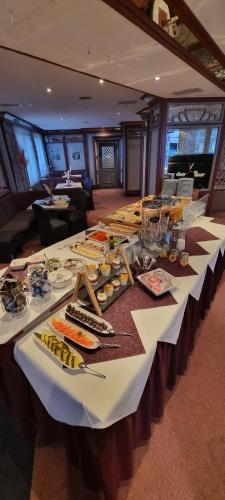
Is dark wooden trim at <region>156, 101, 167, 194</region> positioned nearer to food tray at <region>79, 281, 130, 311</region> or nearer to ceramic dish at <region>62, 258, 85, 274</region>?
ceramic dish at <region>62, 258, 85, 274</region>

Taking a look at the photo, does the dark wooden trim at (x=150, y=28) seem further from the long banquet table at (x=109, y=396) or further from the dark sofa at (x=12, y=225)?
the dark sofa at (x=12, y=225)

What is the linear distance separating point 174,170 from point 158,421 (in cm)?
Result: 482

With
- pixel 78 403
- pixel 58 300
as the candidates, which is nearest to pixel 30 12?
pixel 58 300

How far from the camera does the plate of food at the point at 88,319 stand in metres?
1.00

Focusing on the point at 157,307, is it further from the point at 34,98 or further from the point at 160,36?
the point at 34,98

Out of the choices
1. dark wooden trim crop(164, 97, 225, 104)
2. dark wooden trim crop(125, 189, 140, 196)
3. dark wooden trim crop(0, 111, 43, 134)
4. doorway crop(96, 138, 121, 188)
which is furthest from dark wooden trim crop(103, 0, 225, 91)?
doorway crop(96, 138, 121, 188)

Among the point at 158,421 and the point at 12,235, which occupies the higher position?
the point at 12,235

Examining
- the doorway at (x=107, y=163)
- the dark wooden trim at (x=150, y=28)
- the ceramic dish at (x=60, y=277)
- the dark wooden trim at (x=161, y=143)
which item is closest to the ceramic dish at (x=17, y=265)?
the ceramic dish at (x=60, y=277)

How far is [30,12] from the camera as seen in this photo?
1.30m

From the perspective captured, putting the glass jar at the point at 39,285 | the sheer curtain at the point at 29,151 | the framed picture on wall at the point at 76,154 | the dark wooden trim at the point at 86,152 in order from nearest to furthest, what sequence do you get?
the glass jar at the point at 39,285, the sheer curtain at the point at 29,151, the dark wooden trim at the point at 86,152, the framed picture on wall at the point at 76,154

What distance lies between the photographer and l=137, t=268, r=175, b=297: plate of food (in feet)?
4.14

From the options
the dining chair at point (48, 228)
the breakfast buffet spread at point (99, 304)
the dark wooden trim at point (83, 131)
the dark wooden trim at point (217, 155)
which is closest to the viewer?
the breakfast buffet spread at point (99, 304)

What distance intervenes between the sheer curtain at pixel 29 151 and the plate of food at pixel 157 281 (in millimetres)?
6212

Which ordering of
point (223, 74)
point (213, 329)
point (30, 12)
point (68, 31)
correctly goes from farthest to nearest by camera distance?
point (223, 74), point (213, 329), point (68, 31), point (30, 12)
